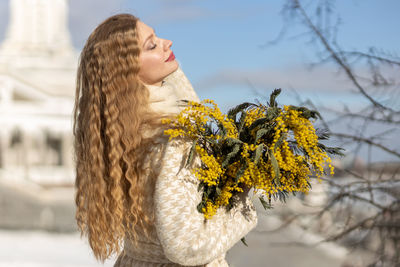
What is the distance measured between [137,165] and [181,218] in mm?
249

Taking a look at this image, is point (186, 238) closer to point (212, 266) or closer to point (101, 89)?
point (212, 266)

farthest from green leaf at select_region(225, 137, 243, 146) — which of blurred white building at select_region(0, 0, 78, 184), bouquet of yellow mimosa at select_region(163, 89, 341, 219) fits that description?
blurred white building at select_region(0, 0, 78, 184)

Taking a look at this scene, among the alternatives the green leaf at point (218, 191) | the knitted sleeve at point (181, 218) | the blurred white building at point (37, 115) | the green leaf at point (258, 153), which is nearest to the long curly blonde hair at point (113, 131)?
the knitted sleeve at point (181, 218)

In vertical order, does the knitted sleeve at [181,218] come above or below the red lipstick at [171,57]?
below

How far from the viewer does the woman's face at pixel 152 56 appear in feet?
5.88

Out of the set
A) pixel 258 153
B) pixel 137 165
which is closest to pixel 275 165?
pixel 258 153

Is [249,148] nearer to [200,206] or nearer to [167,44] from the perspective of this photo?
[200,206]

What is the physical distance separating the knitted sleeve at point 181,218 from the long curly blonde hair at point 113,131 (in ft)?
0.41

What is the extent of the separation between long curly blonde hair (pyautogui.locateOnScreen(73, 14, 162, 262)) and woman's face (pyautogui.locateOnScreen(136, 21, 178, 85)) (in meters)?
0.04

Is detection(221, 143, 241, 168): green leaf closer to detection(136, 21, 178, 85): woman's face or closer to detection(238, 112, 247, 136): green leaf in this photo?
detection(238, 112, 247, 136): green leaf

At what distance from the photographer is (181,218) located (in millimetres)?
1595

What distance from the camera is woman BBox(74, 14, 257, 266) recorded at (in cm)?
161

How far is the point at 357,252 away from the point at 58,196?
1391 cm

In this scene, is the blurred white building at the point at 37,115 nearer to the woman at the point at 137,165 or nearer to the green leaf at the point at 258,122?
the woman at the point at 137,165
